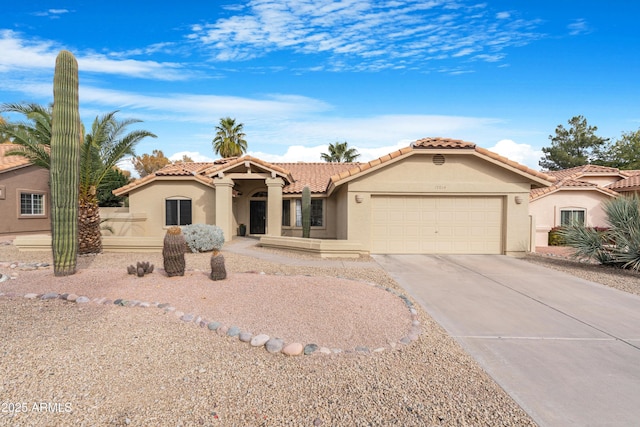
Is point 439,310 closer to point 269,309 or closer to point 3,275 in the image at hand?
point 269,309

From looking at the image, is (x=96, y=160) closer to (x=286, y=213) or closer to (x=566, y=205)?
(x=286, y=213)

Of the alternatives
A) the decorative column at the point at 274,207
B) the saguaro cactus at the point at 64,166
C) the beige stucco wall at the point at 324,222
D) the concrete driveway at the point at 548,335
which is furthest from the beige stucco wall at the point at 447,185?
the saguaro cactus at the point at 64,166

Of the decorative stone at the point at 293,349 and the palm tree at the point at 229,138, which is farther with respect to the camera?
the palm tree at the point at 229,138

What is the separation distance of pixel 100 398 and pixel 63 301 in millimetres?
4144

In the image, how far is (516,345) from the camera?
5090mm

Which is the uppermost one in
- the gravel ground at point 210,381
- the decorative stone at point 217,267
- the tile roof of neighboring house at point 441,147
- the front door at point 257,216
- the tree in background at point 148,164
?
the tree in background at point 148,164

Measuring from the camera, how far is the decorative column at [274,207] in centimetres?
1708

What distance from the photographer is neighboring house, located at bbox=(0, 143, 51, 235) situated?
20.6 metres

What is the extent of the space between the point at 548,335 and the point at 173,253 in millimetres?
7536

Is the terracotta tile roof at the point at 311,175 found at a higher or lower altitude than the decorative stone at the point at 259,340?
higher

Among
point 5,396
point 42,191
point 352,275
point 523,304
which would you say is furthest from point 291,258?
point 42,191

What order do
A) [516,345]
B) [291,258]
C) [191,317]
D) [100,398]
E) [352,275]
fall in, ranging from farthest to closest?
[291,258]
[352,275]
[191,317]
[516,345]
[100,398]

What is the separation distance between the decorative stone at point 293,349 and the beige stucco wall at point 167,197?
14.8 meters

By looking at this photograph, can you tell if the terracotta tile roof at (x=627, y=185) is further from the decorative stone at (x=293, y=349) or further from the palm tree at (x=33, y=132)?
the palm tree at (x=33, y=132)
